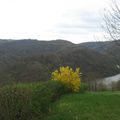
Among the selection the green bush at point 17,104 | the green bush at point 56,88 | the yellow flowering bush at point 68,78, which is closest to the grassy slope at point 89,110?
the green bush at point 17,104

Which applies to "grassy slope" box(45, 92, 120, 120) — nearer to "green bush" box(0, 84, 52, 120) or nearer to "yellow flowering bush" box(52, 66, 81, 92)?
"green bush" box(0, 84, 52, 120)

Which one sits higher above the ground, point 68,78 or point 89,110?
point 68,78

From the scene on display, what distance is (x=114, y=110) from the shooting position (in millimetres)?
12906

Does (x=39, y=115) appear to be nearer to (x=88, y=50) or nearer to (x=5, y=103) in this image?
(x=5, y=103)

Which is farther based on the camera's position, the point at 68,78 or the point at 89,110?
the point at 68,78

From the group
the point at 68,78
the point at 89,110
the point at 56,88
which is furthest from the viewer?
the point at 68,78

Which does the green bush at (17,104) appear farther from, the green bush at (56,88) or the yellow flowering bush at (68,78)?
the yellow flowering bush at (68,78)

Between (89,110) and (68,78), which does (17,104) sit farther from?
(68,78)

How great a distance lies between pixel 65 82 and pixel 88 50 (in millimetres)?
82683

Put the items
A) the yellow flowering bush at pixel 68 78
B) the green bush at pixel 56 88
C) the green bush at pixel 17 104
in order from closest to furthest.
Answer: the green bush at pixel 17 104, the green bush at pixel 56 88, the yellow flowering bush at pixel 68 78

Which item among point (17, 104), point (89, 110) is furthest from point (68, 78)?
point (17, 104)

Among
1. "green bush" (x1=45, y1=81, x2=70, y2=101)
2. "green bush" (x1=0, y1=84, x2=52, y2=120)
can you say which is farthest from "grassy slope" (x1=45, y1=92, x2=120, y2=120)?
"green bush" (x1=45, y1=81, x2=70, y2=101)

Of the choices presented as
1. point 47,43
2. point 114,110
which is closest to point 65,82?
point 114,110

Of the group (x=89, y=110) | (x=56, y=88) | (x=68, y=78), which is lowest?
(x=89, y=110)
